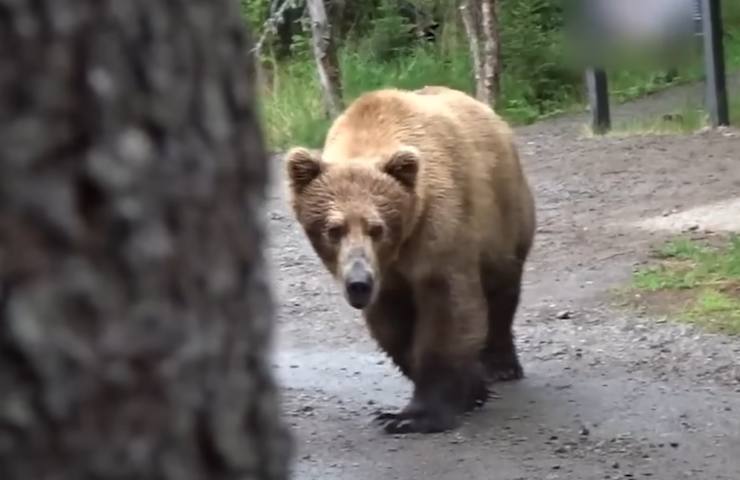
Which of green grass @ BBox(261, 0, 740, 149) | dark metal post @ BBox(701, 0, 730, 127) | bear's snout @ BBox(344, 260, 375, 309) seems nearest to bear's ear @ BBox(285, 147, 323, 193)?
bear's snout @ BBox(344, 260, 375, 309)

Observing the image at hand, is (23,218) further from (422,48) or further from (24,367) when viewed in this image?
(422,48)

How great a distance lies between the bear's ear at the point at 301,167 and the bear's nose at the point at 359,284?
1.47 ft

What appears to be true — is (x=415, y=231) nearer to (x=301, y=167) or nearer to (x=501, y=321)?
(x=301, y=167)

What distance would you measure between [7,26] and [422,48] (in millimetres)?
16958

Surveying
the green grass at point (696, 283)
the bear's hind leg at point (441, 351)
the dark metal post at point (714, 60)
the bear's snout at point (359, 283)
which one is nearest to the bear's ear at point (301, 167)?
the bear's snout at point (359, 283)

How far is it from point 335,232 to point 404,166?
329mm

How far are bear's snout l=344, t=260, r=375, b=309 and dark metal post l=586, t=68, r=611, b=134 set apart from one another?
27.0 ft

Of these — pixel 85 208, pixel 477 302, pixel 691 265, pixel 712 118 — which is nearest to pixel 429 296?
pixel 477 302

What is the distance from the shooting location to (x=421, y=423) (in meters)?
5.40

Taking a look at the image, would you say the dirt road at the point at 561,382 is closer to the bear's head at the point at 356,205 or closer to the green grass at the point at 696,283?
the green grass at the point at 696,283

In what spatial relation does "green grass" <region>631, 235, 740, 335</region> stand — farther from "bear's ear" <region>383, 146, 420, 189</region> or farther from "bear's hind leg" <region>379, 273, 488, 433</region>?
"bear's ear" <region>383, 146, 420, 189</region>

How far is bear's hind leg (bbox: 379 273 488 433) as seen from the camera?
5.40 m

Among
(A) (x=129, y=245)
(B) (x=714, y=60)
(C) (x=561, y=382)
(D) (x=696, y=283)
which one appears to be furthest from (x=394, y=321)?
(B) (x=714, y=60)

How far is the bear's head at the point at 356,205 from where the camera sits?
5168mm
